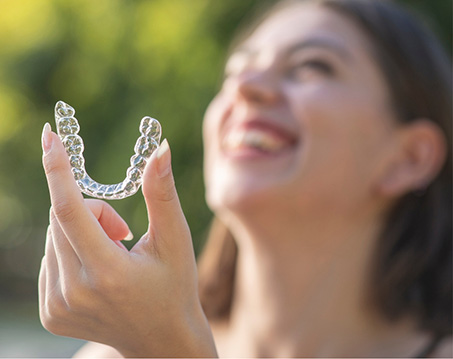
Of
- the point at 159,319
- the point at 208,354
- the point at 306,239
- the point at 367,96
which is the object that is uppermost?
the point at 367,96

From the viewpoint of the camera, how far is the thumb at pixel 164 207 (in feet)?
3.78

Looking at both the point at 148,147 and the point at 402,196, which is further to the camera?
the point at 402,196

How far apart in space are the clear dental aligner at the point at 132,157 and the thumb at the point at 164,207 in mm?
206

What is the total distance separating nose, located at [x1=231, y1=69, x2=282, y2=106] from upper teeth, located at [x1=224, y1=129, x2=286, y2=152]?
0.12 m

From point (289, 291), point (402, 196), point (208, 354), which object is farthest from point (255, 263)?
point (208, 354)

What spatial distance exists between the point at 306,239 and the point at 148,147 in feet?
3.56

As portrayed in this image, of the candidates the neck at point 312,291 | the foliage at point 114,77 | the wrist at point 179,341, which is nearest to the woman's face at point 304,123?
the neck at point 312,291

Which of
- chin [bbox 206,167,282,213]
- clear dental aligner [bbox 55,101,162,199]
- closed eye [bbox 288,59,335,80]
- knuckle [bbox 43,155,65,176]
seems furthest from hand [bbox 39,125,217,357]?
closed eye [bbox 288,59,335,80]

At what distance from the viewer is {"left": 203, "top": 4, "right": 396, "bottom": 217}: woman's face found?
7.29 ft

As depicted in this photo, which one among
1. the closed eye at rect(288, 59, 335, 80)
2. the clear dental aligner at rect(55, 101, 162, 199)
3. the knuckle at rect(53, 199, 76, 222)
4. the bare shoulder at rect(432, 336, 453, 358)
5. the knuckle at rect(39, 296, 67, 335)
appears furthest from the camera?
the closed eye at rect(288, 59, 335, 80)

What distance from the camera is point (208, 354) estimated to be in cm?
132

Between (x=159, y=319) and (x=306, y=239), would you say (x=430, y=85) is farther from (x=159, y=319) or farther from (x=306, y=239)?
(x=159, y=319)

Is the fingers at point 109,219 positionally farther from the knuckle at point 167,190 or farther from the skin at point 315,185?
the skin at point 315,185

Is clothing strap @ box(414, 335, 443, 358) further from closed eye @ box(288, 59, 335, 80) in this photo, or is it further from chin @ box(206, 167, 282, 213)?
closed eye @ box(288, 59, 335, 80)
